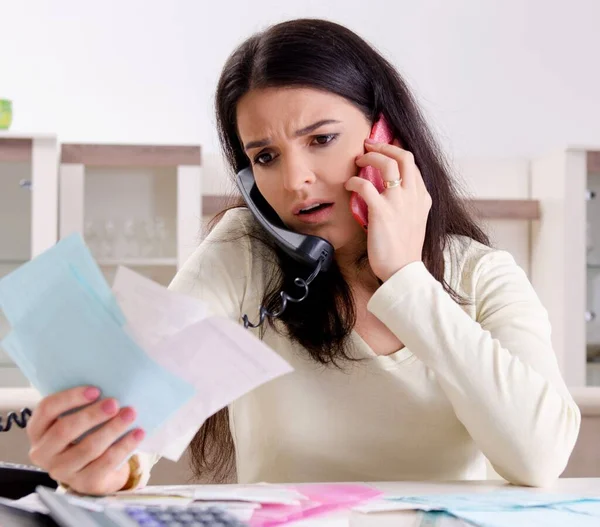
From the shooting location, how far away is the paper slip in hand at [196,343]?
29.9 inches

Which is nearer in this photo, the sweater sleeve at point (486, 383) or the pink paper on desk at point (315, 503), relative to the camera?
the pink paper on desk at point (315, 503)

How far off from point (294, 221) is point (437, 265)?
25cm

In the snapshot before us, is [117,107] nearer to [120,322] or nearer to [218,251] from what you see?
[218,251]

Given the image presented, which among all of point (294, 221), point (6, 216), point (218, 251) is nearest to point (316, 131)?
point (294, 221)

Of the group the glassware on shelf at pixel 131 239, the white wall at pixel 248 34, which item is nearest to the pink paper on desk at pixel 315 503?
the glassware on shelf at pixel 131 239

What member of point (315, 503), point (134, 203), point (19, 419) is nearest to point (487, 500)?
point (315, 503)

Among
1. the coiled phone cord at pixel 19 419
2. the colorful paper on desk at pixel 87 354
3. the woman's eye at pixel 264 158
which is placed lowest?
the coiled phone cord at pixel 19 419

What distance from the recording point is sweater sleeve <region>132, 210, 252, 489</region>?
1.35m

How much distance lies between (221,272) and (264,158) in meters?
0.20

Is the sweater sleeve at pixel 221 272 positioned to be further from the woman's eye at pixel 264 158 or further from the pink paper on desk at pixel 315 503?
the pink paper on desk at pixel 315 503

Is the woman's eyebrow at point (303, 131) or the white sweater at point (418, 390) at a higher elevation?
the woman's eyebrow at point (303, 131)

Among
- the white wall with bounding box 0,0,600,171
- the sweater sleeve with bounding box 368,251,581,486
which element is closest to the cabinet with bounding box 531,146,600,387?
the white wall with bounding box 0,0,600,171

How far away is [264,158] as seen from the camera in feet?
4.28

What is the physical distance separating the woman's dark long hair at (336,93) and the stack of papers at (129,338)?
1.71 ft
